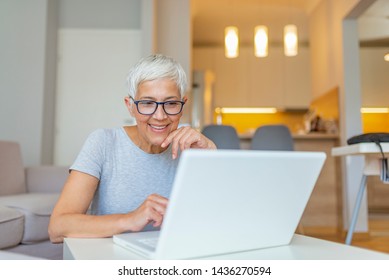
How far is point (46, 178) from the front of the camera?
9.73ft

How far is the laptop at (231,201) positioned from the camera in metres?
0.49

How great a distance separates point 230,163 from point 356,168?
12.3ft

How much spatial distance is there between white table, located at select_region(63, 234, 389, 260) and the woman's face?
38cm

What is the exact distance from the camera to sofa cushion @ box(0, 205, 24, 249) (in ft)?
5.99

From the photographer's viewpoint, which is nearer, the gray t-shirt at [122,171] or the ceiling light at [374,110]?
the gray t-shirt at [122,171]

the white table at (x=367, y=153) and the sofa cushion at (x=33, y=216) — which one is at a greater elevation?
the white table at (x=367, y=153)

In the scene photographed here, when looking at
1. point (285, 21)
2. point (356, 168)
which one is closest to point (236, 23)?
point (285, 21)

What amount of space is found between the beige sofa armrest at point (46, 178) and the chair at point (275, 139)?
5.78 ft

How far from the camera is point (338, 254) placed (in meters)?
0.63

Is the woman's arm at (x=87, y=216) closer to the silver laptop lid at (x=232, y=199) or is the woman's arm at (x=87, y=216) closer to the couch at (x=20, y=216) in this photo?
the silver laptop lid at (x=232, y=199)

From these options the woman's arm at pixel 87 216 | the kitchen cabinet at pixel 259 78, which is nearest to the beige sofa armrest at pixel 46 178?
the woman's arm at pixel 87 216

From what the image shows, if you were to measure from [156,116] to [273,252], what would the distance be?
506 mm

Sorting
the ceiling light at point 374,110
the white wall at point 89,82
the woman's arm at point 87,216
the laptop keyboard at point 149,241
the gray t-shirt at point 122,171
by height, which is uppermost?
the white wall at point 89,82
